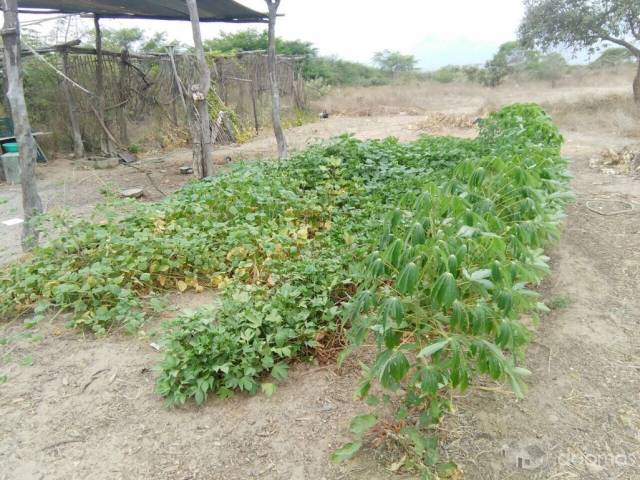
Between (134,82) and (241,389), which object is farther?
(134,82)

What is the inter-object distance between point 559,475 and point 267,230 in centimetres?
248

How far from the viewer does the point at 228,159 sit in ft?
28.2

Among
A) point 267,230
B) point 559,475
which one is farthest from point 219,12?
point 559,475

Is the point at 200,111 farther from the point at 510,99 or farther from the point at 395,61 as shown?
the point at 395,61

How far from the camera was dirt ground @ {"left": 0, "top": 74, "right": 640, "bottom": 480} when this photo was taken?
193 centimetres

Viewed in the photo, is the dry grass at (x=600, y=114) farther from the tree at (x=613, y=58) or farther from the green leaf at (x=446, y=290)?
the tree at (x=613, y=58)

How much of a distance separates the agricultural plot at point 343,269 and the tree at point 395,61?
28.0m

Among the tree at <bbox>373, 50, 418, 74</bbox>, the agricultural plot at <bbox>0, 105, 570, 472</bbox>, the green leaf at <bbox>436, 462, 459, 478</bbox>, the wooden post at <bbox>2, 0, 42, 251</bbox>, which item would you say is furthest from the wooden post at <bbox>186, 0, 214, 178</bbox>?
the tree at <bbox>373, 50, 418, 74</bbox>

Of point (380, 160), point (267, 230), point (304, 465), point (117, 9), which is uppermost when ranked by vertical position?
point (117, 9)

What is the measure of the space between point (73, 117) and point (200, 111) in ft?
14.1

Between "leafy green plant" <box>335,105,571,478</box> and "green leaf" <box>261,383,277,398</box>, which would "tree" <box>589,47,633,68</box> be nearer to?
"leafy green plant" <box>335,105,571,478</box>

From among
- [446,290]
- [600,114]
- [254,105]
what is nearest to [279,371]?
[446,290]

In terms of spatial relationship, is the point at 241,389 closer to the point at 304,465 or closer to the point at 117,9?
the point at 304,465

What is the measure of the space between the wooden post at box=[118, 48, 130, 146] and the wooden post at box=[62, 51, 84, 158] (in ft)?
2.83
